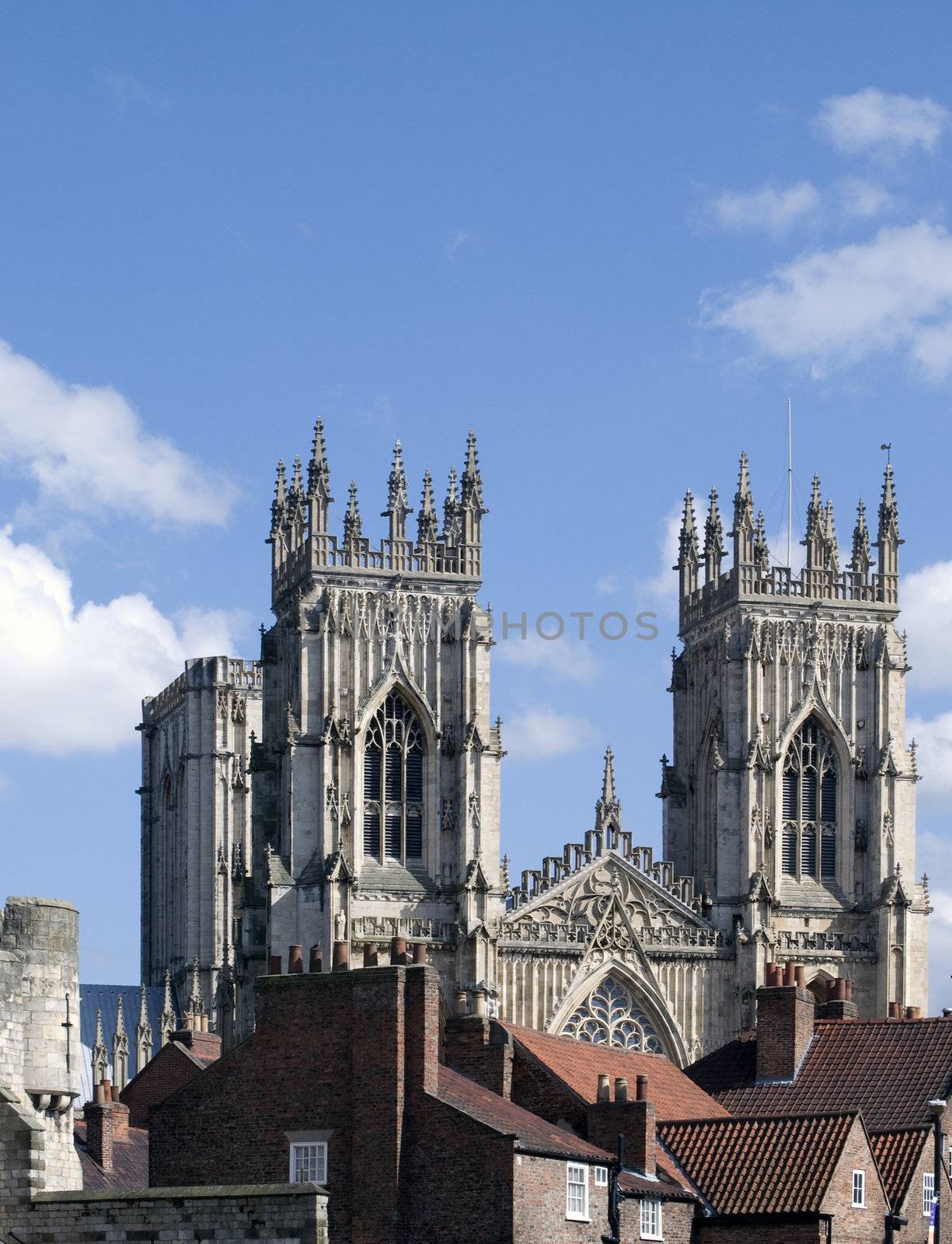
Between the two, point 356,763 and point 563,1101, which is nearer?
point 563,1101

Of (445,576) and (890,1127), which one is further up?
(445,576)

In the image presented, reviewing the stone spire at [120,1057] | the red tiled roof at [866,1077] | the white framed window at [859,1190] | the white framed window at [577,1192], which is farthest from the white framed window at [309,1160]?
the stone spire at [120,1057]

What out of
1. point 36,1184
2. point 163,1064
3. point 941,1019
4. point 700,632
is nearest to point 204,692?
point 700,632

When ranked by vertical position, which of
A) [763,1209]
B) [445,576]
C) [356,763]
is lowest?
[763,1209]

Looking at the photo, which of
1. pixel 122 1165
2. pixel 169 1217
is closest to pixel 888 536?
pixel 122 1165

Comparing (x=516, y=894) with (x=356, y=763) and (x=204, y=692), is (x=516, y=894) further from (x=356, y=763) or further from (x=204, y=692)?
(x=204, y=692)

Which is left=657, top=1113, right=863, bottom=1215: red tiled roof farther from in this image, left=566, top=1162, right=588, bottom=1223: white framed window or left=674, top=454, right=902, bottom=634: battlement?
left=674, top=454, right=902, bottom=634: battlement

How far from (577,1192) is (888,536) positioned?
51481mm

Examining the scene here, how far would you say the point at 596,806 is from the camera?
8531 cm

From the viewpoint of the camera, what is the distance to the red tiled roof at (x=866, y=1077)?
49.2m

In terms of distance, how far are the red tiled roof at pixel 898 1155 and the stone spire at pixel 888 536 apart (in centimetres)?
4405

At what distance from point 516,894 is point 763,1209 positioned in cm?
4169

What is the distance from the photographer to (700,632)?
90.5m

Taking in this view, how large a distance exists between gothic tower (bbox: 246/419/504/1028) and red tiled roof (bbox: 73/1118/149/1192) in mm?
24718
